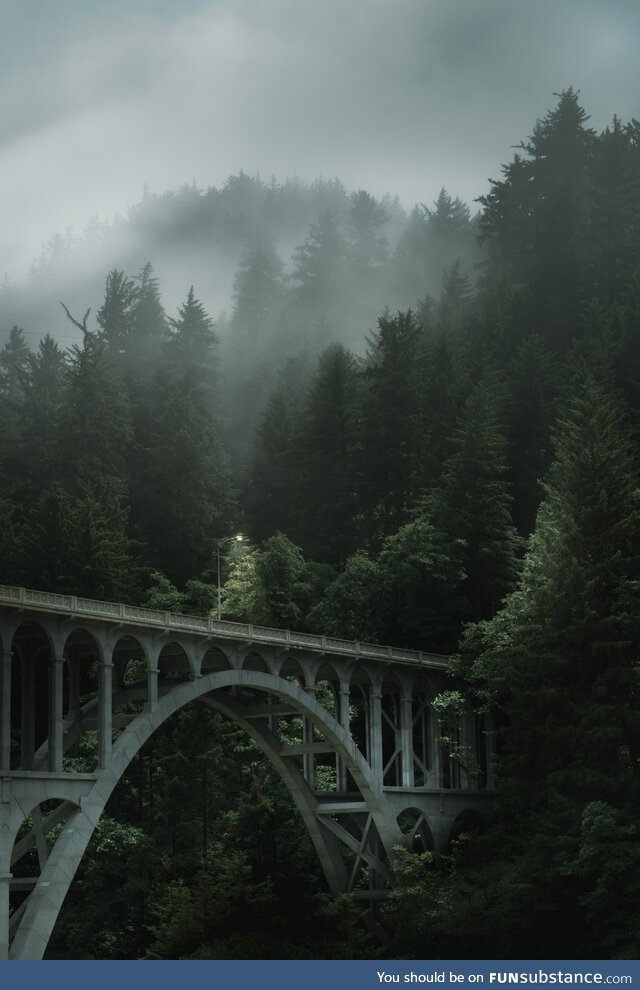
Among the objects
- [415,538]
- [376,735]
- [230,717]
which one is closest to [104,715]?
[230,717]

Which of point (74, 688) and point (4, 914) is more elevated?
point (74, 688)

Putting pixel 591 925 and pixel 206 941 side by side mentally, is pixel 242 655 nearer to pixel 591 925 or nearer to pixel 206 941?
Answer: pixel 206 941

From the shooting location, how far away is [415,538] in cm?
7025

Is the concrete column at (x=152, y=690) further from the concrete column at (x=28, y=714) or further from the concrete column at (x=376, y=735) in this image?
the concrete column at (x=376, y=735)

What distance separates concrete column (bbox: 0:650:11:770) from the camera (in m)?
44.8

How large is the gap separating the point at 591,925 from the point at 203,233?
6140 inches

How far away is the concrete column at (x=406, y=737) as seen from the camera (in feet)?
214

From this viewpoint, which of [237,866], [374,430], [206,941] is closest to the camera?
[206,941]

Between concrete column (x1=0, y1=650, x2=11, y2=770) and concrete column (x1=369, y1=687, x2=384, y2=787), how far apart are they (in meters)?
23.7

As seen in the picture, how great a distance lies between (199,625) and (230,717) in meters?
10.8

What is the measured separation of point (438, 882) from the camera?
6044cm

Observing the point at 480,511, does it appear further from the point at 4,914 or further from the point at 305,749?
the point at 4,914

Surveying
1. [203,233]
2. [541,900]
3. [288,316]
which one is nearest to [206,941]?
[541,900]

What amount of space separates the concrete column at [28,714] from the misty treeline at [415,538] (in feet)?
45.0
